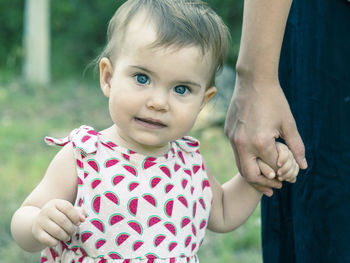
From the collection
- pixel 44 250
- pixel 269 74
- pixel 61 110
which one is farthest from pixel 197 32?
pixel 61 110

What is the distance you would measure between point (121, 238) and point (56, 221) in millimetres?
216

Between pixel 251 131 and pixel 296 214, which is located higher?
pixel 251 131

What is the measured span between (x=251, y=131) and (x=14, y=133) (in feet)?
14.0

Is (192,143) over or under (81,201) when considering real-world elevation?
over

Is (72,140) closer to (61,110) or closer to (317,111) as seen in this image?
(317,111)

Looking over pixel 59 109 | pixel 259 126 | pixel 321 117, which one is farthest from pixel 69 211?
pixel 59 109

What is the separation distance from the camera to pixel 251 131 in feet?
5.63

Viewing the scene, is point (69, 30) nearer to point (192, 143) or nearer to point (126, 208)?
point (192, 143)

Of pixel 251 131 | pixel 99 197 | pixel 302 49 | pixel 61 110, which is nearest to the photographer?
pixel 99 197

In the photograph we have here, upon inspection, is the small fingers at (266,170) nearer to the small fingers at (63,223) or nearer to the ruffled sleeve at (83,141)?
the ruffled sleeve at (83,141)

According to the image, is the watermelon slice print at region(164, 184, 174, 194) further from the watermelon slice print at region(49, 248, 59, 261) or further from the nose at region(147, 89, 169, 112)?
the watermelon slice print at region(49, 248, 59, 261)

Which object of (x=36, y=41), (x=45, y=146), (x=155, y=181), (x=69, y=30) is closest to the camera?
(x=155, y=181)

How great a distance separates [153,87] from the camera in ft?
5.23

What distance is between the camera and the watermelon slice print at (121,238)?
1.62 meters
